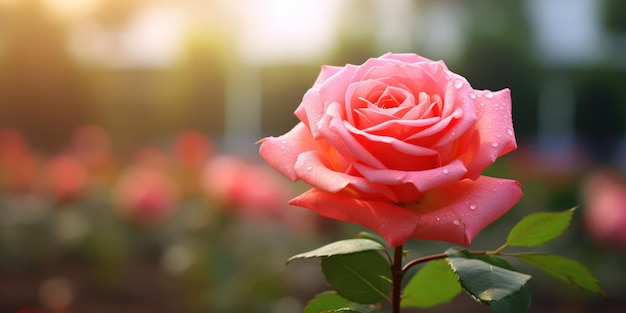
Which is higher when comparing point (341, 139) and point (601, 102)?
point (341, 139)

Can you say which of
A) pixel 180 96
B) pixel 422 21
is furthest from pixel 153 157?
pixel 422 21

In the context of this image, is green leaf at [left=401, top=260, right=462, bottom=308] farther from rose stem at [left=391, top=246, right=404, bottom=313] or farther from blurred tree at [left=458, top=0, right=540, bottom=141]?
blurred tree at [left=458, top=0, right=540, bottom=141]

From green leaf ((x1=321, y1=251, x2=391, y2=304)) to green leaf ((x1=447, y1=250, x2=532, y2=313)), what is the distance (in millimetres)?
43

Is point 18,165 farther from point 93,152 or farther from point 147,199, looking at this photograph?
point 147,199

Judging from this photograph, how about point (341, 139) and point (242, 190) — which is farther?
point (242, 190)

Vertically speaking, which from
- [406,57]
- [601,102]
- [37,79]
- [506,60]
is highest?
[406,57]

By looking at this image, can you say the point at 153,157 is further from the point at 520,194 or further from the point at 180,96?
the point at 180,96

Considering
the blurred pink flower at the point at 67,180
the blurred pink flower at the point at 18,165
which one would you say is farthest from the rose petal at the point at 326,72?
the blurred pink flower at the point at 18,165

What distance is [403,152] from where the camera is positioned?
0.89ft

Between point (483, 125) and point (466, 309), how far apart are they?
6.58ft

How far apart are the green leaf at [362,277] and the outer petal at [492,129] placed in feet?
0.21

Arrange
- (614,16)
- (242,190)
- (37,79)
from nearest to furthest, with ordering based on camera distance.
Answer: (242,190)
(37,79)
(614,16)

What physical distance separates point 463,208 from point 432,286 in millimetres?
82

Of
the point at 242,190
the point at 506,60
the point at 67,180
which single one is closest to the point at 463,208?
the point at 242,190
